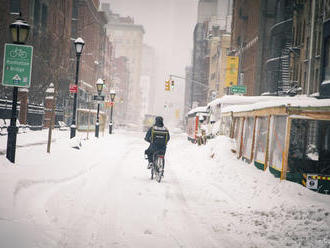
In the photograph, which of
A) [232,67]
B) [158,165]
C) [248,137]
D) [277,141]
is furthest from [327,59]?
[158,165]

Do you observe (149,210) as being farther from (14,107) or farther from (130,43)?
(130,43)

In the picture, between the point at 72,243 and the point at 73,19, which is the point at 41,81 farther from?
the point at 72,243

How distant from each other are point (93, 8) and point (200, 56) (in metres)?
41.4

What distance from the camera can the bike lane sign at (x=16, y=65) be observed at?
32.8 feet

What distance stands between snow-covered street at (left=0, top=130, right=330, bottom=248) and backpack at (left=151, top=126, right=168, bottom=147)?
1206 mm

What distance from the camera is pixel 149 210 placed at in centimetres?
741

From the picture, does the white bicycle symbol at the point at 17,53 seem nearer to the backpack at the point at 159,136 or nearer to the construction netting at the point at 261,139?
the backpack at the point at 159,136

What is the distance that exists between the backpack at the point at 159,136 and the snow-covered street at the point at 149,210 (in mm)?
1206

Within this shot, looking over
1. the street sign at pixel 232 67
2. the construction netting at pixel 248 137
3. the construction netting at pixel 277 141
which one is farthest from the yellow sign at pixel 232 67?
the construction netting at pixel 277 141

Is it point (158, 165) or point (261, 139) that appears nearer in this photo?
point (158, 165)

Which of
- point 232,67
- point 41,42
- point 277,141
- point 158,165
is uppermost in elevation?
point 41,42

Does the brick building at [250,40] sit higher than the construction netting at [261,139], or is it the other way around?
the brick building at [250,40]

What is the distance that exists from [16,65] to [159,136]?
468 cm

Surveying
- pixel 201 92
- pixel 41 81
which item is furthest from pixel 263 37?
pixel 201 92
